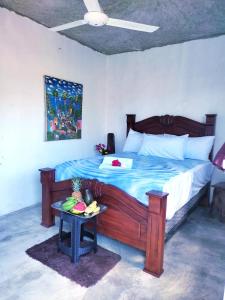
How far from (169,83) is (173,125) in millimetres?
752

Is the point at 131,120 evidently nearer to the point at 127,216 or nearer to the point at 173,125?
the point at 173,125

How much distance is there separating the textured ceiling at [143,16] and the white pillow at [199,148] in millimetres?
1583

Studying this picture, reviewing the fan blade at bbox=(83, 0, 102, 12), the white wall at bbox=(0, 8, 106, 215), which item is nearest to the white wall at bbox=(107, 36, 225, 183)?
the white wall at bbox=(0, 8, 106, 215)

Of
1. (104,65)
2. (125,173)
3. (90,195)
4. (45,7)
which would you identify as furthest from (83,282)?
(104,65)

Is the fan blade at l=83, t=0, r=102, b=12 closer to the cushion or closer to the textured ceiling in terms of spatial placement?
the textured ceiling

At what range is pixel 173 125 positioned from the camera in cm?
379

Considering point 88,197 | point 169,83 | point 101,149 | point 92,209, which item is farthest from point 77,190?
point 169,83

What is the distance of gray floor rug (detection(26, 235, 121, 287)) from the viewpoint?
178cm

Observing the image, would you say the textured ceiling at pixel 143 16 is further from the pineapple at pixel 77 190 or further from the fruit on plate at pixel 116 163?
the pineapple at pixel 77 190

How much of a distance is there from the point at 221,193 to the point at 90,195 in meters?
1.87

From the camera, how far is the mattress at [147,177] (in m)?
1.97

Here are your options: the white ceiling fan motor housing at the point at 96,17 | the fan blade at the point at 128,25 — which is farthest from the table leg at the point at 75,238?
the fan blade at the point at 128,25

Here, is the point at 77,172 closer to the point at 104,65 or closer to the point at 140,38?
the point at 140,38

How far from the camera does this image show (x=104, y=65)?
452 centimetres
